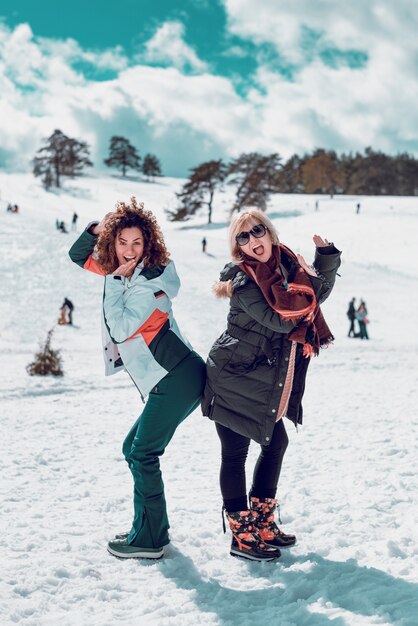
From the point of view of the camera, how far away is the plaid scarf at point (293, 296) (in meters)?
2.99

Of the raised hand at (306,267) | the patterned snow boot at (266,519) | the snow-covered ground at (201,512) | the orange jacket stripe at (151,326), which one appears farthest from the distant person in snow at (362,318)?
the orange jacket stripe at (151,326)

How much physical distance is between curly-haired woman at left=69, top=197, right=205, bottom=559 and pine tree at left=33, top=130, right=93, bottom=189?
7151 centimetres

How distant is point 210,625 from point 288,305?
156 centimetres

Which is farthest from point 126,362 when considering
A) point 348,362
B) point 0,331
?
point 0,331

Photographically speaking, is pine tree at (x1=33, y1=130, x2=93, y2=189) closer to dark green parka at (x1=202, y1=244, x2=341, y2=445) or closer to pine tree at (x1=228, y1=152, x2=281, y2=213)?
pine tree at (x1=228, y1=152, x2=281, y2=213)

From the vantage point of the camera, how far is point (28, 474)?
4.96 metres

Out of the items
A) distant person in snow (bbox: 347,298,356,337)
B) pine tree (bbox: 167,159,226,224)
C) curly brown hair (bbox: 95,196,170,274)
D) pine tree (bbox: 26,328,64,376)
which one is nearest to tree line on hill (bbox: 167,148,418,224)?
pine tree (bbox: 167,159,226,224)

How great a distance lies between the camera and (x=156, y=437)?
324 cm

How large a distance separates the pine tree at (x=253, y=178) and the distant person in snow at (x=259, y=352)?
5094 cm

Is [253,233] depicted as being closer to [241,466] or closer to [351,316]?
[241,466]

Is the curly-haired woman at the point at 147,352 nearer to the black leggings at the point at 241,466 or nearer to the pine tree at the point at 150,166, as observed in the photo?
the black leggings at the point at 241,466

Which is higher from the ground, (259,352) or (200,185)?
(200,185)

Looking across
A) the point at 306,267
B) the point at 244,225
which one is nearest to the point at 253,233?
the point at 244,225

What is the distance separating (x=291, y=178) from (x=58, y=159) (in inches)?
1387
